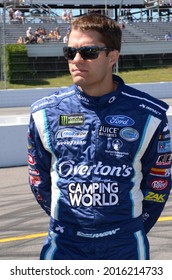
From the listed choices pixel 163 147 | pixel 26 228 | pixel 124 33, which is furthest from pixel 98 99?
pixel 124 33

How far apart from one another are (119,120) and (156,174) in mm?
333

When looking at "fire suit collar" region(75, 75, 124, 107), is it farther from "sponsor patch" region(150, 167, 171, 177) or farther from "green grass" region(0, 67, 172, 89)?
"green grass" region(0, 67, 172, 89)

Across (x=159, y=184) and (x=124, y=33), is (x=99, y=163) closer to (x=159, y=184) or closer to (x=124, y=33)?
(x=159, y=184)

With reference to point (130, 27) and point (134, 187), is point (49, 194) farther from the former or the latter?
point (130, 27)

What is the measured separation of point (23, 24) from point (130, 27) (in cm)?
722

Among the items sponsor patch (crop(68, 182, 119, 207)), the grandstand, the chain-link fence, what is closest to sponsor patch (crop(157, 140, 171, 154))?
sponsor patch (crop(68, 182, 119, 207))

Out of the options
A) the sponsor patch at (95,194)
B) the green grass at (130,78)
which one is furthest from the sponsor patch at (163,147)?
the green grass at (130,78)

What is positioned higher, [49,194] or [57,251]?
[49,194]

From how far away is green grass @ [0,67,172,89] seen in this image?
2295cm

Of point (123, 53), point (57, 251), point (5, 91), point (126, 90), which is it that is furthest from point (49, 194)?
point (123, 53)

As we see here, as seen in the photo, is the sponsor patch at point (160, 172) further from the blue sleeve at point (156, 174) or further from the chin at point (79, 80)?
the chin at point (79, 80)

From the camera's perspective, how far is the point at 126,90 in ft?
7.16

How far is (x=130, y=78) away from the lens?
2473 centimetres
